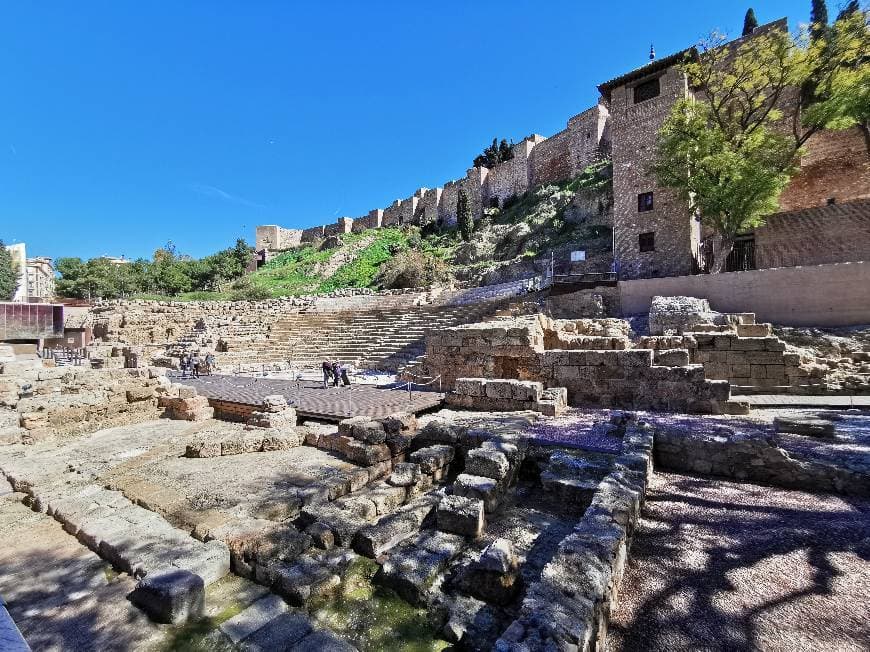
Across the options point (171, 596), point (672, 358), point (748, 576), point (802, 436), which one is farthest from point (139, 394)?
point (802, 436)

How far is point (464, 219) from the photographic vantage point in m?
43.3

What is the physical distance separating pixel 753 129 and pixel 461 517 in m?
24.7

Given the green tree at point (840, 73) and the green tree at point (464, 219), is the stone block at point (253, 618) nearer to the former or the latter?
the green tree at point (840, 73)

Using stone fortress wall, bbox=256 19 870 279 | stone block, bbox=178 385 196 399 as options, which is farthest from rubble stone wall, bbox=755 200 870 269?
stone block, bbox=178 385 196 399

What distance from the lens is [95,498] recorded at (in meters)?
4.75

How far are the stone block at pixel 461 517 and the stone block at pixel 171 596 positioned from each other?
214 cm

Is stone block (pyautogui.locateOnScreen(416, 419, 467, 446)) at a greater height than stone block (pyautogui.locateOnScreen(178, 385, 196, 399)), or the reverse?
stone block (pyautogui.locateOnScreen(178, 385, 196, 399))

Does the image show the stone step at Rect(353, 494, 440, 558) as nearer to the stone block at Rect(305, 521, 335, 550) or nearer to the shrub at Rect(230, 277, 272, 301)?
the stone block at Rect(305, 521, 335, 550)

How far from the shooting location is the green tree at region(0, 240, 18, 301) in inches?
1788

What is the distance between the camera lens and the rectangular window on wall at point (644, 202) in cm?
2153

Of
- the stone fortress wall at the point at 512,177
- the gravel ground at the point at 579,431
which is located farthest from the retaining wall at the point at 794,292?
the stone fortress wall at the point at 512,177

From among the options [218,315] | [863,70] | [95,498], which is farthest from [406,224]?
[95,498]

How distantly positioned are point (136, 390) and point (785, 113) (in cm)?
3417

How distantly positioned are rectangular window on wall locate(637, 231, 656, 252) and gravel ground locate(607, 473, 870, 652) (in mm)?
19463
